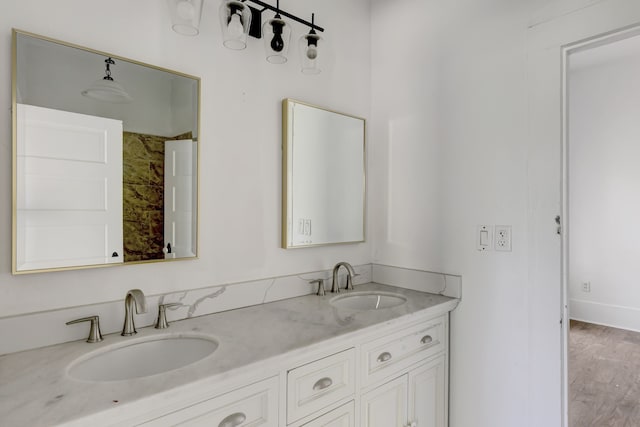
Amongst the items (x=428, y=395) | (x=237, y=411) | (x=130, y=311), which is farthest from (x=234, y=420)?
(x=428, y=395)

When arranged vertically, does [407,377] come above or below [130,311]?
below

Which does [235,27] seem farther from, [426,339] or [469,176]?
[426,339]

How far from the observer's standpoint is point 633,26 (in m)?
1.33

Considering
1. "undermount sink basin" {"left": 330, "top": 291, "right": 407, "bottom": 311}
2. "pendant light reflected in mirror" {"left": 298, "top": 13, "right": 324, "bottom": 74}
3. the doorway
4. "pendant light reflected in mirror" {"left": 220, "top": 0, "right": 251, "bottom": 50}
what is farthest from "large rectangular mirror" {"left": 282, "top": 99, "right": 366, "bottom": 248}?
the doorway

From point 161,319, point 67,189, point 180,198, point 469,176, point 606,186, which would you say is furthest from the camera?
point 606,186

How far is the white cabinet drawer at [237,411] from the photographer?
0.91 m

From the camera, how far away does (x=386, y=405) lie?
1449 millimetres

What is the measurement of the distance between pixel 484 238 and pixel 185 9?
1.52 metres

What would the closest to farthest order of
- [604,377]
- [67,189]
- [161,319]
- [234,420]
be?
[234,420] → [67,189] → [161,319] → [604,377]

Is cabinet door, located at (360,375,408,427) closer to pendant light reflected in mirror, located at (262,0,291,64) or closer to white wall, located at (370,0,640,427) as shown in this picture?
white wall, located at (370,0,640,427)

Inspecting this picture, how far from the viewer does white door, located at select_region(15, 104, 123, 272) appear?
110 cm

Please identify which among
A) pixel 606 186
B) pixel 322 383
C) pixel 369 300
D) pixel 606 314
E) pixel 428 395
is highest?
pixel 606 186

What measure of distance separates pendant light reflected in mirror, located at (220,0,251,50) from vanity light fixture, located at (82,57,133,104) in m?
0.41

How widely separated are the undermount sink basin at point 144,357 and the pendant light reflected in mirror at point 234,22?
1.07 meters
